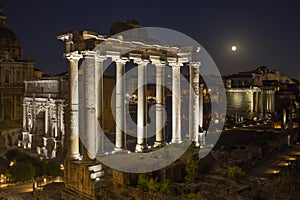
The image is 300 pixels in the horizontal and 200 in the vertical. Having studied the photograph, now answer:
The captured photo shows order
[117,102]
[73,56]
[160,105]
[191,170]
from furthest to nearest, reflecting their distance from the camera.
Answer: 1. [160,105]
2. [117,102]
3. [191,170]
4. [73,56]

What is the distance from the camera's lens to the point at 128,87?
2621 inches

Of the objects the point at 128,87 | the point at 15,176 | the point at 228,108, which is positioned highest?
the point at 128,87

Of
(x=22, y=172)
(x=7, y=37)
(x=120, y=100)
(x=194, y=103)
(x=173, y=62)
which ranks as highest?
(x=7, y=37)

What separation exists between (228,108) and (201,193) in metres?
52.9

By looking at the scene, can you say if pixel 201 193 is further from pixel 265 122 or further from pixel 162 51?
pixel 265 122

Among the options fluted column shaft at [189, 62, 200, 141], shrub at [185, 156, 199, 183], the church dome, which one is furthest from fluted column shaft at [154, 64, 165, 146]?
the church dome

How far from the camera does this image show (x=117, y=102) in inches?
781

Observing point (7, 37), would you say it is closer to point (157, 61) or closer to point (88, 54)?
point (157, 61)

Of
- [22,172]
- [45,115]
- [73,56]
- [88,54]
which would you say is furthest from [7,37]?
[88,54]

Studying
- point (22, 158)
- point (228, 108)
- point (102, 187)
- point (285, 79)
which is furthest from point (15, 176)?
point (285, 79)

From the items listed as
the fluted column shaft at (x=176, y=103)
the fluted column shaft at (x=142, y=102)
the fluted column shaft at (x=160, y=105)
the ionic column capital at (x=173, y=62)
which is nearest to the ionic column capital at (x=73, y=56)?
the fluted column shaft at (x=142, y=102)

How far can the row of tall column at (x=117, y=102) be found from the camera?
16.4 meters

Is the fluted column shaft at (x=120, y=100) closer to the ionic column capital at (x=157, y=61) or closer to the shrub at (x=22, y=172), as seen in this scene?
the ionic column capital at (x=157, y=61)

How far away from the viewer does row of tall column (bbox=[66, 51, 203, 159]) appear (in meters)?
16.4
